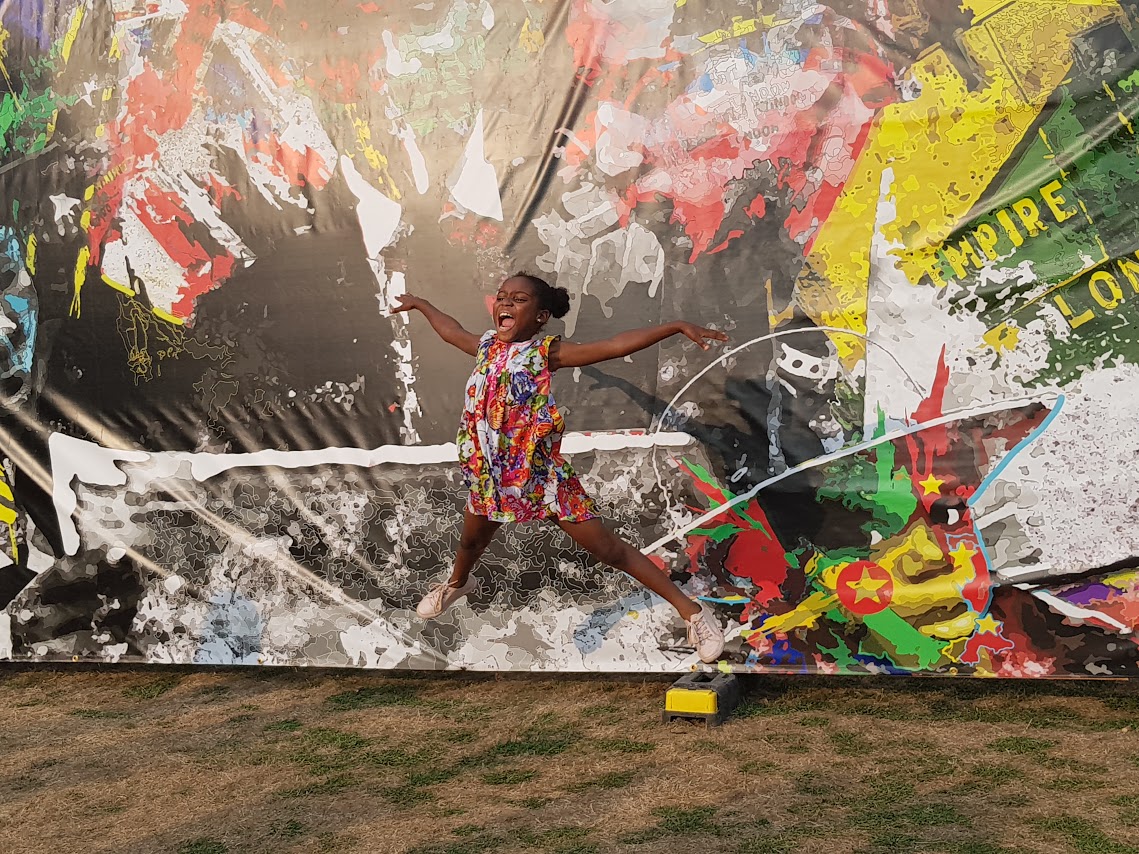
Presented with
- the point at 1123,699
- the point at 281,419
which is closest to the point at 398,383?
the point at 281,419

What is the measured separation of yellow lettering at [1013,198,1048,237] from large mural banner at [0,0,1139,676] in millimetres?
11

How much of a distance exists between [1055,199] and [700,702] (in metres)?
2.29

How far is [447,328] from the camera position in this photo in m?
4.08

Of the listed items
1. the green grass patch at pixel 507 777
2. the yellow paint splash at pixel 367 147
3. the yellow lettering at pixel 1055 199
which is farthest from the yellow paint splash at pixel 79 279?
the yellow lettering at pixel 1055 199

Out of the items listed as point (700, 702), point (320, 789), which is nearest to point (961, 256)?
point (700, 702)

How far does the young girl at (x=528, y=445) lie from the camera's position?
12.4ft

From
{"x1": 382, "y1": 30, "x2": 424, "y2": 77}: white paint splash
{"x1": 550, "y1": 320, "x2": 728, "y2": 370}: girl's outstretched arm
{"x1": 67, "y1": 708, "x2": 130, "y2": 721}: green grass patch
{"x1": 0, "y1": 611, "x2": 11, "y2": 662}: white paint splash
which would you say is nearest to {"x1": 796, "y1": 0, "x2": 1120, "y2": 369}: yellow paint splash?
{"x1": 550, "y1": 320, "x2": 728, "y2": 370}: girl's outstretched arm

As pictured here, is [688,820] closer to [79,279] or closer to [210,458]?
[210,458]

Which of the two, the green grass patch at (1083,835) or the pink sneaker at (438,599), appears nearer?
the green grass patch at (1083,835)

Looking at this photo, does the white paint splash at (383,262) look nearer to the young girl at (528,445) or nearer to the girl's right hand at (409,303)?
the girl's right hand at (409,303)

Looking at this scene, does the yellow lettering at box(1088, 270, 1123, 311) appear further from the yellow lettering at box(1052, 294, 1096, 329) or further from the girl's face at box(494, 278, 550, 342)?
the girl's face at box(494, 278, 550, 342)

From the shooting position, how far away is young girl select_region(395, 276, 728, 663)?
3768mm

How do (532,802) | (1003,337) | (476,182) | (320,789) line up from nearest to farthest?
(532,802) → (320,789) → (1003,337) → (476,182)

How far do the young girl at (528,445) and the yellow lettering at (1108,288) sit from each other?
1.59 metres
